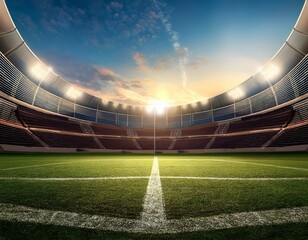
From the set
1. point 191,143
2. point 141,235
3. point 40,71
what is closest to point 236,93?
point 191,143

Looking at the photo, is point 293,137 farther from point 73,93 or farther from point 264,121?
point 73,93

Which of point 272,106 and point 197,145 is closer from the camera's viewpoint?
point 272,106

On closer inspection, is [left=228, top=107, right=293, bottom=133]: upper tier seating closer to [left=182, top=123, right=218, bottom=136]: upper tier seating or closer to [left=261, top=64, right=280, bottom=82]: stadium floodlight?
[left=182, top=123, right=218, bottom=136]: upper tier seating

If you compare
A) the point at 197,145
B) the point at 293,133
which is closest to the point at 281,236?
the point at 293,133

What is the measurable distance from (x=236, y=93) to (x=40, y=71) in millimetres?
35573

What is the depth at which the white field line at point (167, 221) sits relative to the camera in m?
1.73

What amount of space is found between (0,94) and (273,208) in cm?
2953

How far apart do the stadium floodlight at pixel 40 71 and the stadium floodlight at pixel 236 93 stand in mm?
33965

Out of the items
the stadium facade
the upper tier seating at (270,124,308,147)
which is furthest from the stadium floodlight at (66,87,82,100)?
the upper tier seating at (270,124,308,147)

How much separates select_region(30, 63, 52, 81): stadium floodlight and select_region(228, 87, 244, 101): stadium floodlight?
34.0 m

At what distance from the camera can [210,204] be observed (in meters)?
2.40

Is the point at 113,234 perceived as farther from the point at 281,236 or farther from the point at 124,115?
the point at 124,115

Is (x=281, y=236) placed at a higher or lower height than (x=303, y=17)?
lower

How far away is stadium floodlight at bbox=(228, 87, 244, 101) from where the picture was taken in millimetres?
37041
